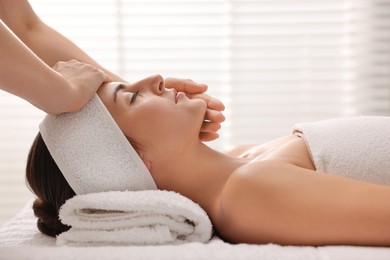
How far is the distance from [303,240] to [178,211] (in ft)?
0.91

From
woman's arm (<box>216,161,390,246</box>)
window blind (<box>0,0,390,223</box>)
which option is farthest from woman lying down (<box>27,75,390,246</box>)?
window blind (<box>0,0,390,223</box>)

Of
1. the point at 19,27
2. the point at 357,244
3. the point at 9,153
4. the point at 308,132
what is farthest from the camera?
the point at 9,153

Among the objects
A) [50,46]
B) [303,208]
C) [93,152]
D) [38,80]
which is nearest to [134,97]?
[93,152]

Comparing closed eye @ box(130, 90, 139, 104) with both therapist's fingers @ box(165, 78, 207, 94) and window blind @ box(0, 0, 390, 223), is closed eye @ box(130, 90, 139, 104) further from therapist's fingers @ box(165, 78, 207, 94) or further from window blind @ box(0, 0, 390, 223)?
window blind @ box(0, 0, 390, 223)

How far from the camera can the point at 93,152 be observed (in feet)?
4.29

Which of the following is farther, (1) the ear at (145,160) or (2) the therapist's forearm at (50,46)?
(2) the therapist's forearm at (50,46)

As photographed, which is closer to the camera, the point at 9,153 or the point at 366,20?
the point at 366,20

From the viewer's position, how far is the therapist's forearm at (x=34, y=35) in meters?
1.64

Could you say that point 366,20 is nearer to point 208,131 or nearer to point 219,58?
point 219,58

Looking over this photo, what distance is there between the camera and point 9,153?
2.72m

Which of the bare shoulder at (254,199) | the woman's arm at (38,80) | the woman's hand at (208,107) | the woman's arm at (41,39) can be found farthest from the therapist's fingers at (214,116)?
the woman's arm at (38,80)

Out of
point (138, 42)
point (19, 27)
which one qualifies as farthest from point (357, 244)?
point (138, 42)

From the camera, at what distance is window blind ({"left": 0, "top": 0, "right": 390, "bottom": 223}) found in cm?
257

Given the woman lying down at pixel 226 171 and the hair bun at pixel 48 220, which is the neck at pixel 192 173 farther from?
the hair bun at pixel 48 220
